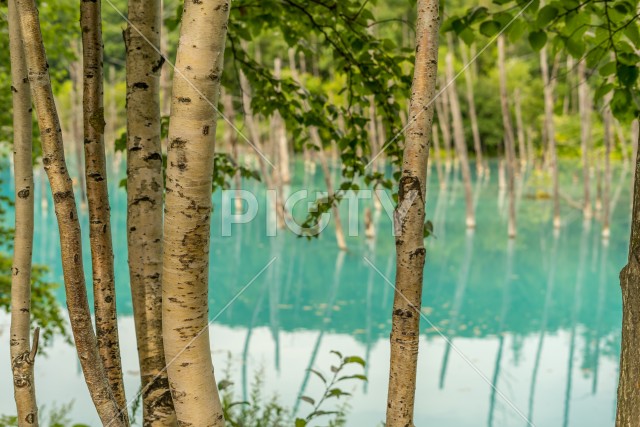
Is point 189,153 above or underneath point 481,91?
underneath

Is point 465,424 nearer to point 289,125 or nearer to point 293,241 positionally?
point 289,125

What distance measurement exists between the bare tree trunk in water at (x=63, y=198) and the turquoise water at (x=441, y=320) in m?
3.01

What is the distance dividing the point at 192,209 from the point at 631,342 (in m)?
1.11

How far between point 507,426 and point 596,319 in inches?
163

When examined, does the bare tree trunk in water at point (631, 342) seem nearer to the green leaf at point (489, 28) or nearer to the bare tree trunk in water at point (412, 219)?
the bare tree trunk in water at point (412, 219)

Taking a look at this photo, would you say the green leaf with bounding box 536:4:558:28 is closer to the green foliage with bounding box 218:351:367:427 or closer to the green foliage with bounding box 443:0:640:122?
the green foliage with bounding box 443:0:640:122

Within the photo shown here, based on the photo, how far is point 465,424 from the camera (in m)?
5.94

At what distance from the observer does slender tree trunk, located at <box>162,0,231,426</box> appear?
1.80 m

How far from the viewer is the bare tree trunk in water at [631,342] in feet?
5.67

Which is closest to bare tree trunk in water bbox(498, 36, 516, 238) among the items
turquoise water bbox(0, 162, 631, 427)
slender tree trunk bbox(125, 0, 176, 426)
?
turquoise water bbox(0, 162, 631, 427)

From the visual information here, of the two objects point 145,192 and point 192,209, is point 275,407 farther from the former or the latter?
point 192,209

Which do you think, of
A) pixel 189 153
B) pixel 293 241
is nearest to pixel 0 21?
Result: pixel 189 153

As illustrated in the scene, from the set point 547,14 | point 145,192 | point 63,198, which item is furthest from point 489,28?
point 63,198

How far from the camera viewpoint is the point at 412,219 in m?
1.97
